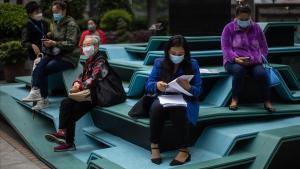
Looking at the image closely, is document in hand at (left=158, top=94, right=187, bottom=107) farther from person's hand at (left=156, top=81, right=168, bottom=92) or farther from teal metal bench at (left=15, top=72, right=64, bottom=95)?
teal metal bench at (left=15, top=72, right=64, bottom=95)

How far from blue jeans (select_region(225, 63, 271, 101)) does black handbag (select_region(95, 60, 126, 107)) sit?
4.83ft

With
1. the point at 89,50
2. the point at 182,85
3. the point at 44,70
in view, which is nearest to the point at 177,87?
the point at 182,85

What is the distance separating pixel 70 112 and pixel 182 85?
1837 millimetres

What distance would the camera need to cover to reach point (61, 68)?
24.6 feet

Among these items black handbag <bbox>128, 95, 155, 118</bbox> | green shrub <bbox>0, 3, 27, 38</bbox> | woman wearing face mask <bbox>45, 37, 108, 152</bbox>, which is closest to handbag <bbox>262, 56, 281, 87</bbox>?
black handbag <bbox>128, 95, 155, 118</bbox>

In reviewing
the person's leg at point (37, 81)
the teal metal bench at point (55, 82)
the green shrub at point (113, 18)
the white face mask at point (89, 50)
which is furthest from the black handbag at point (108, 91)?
the green shrub at point (113, 18)

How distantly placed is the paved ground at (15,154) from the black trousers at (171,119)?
6.28 feet

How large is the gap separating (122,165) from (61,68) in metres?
2.94

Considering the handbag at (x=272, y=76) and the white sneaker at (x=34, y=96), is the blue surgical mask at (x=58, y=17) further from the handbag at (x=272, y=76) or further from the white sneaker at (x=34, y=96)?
the handbag at (x=272, y=76)

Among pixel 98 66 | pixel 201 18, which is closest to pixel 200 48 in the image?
pixel 201 18

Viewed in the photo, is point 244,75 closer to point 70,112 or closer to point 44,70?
point 70,112

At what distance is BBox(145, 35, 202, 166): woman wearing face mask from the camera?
5000 mm

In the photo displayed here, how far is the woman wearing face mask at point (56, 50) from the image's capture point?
7.32m

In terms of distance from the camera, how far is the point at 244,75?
5.87 m
